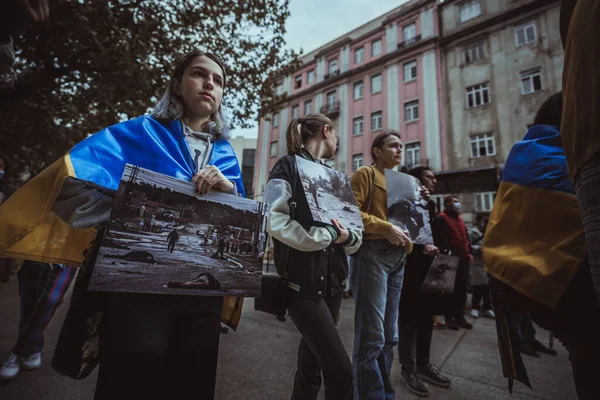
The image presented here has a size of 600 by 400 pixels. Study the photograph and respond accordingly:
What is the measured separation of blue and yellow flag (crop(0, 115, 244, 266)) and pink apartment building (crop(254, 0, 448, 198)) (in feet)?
44.6

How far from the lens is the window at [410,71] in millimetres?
16922

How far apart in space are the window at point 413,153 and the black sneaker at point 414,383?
14.4 metres

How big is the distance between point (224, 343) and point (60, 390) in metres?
1.38

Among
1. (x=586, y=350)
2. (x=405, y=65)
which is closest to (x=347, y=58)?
(x=405, y=65)

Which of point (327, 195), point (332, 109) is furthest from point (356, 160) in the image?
point (327, 195)

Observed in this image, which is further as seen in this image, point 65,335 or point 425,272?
point 425,272

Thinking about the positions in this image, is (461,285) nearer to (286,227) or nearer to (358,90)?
(286,227)

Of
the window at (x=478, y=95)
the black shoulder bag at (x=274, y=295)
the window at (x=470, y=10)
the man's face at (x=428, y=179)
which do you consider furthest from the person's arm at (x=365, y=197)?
the window at (x=470, y=10)

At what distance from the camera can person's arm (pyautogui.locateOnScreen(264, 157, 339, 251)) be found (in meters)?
1.37

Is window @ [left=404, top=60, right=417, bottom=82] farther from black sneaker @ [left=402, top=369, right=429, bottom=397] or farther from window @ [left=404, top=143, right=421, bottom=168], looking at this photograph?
black sneaker @ [left=402, top=369, right=429, bottom=397]

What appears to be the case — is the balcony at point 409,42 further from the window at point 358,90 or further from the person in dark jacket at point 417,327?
the person in dark jacket at point 417,327

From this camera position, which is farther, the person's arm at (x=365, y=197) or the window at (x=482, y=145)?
the window at (x=482, y=145)

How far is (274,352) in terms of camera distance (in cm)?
287

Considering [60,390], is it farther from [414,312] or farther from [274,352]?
[414,312]
